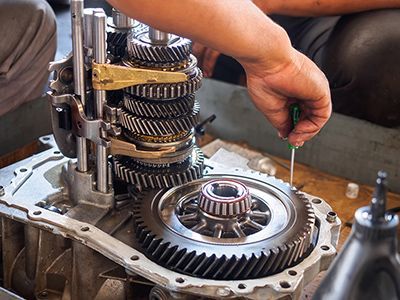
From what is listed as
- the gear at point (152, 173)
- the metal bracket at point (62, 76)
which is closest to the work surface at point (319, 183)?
the gear at point (152, 173)

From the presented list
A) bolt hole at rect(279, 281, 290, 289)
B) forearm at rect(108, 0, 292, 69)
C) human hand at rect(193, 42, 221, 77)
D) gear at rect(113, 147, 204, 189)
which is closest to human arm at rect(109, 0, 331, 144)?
forearm at rect(108, 0, 292, 69)

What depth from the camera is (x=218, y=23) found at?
1119 millimetres

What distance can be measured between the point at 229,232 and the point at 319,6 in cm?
98

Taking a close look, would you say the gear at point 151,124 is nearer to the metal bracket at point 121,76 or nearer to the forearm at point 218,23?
the metal bracket at point 121,76

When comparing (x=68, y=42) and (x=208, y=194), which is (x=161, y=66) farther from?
(x=68, y=42)

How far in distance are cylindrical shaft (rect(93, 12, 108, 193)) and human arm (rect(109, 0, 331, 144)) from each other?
102 millimetres

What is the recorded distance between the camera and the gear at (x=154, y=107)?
1.29 metres

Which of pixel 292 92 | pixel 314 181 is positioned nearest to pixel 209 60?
pixel 314 181

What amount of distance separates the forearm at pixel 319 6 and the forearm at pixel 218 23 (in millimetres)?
784

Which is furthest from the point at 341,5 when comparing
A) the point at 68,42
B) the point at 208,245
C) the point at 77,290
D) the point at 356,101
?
the point at 77,290

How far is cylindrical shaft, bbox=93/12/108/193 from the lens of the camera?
121 cm

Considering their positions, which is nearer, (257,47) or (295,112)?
(257,47)

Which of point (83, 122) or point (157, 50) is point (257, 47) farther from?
point (83, 122)

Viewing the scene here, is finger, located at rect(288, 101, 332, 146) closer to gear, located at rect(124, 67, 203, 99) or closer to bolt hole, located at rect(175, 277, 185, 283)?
gear, located at rect(124, 67, 203, 99)
